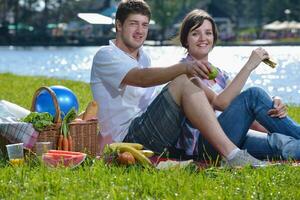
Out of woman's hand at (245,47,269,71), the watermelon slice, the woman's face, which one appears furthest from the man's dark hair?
the watermelon slice

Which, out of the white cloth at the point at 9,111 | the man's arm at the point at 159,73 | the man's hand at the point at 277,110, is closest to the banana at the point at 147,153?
the man's arm at the point at 159,73

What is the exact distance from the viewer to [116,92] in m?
6.46

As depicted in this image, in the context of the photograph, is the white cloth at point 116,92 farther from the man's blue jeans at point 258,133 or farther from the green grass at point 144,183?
the man's blue jeans at point 258,133

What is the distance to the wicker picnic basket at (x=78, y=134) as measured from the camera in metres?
6.33

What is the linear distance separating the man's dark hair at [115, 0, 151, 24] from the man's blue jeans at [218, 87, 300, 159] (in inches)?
40.4

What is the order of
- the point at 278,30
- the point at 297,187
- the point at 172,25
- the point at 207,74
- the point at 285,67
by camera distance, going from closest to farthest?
the point at 297,187 < the point at 207,74 < the point at 285,67 < the point at 278,30 < the point at 172,25

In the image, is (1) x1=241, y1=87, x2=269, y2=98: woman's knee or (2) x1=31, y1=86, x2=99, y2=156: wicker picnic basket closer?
(1) x1=241, y1=87, x2=269, y2=98: woman's knee

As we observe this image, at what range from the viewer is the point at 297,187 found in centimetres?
538

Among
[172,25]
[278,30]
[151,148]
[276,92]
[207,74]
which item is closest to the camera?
[207,74]

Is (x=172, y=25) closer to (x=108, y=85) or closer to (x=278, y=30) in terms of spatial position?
(x=278, y=30)

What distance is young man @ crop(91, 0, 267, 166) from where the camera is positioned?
5.85 metres

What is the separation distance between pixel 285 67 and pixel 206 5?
74.6 metres

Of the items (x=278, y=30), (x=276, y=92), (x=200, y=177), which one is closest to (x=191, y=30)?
(x=200, y=177)

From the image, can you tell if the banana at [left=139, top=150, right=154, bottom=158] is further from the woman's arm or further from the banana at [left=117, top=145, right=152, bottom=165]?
the woman's arm
